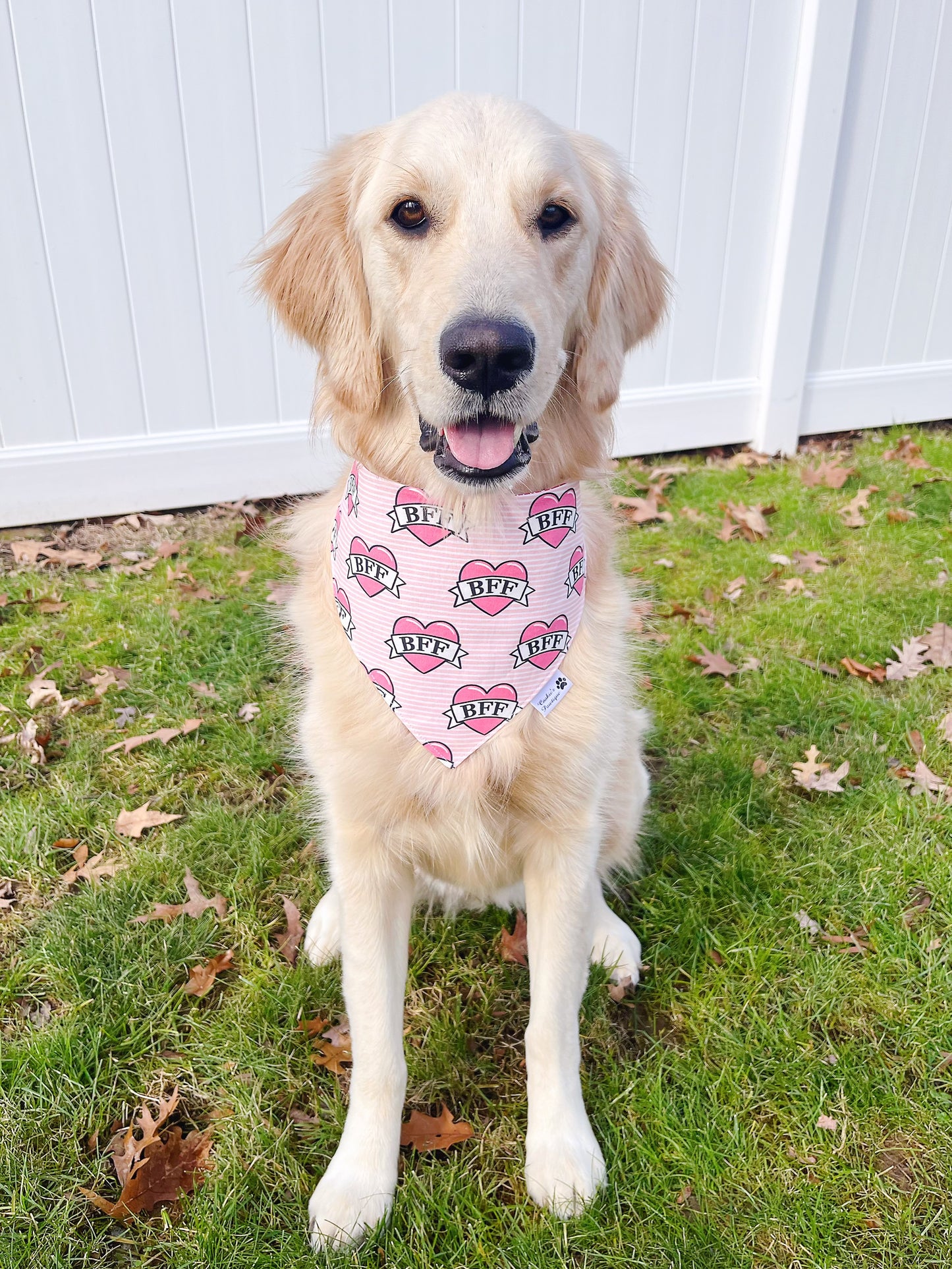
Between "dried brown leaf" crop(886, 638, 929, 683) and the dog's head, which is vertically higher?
the dog's head

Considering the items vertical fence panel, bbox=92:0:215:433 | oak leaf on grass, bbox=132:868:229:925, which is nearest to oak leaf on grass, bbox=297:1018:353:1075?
oak leaf on grass, bbox=132:868:229:925

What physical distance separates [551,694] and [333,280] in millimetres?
1011

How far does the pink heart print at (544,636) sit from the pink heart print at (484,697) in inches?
2.9

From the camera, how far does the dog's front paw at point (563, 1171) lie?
1.76 metres

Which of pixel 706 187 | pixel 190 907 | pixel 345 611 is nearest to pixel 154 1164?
pixel 190 907

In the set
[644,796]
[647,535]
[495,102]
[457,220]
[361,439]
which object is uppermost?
[495,102]

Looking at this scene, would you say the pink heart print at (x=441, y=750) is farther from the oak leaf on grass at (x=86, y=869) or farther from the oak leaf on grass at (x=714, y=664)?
the oak leaf on grass at (x=714, y=664)

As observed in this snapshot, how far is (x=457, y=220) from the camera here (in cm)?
171

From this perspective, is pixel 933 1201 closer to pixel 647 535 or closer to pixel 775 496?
pixel 647 535

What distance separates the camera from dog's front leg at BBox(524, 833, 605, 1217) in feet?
5.98

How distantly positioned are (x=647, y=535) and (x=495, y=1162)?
322 cm

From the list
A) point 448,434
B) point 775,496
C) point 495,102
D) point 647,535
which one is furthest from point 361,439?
point 775,496

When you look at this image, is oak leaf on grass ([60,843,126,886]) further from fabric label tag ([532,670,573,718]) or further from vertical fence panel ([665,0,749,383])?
vertical fence panel ([665,0,749,383])

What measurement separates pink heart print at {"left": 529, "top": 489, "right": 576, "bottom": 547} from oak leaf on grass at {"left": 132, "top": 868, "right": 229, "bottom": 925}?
53.9 inches
